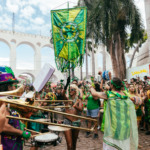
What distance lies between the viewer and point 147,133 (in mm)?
5707

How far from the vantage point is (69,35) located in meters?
4.56

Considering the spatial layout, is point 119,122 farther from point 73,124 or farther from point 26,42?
point 26,42

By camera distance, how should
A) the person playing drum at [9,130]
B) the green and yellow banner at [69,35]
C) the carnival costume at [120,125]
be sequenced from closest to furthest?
1. the person playing drum at [9,130]
2. the carnival costume at [120,125]
3. the green and yellow banner at [69,35]

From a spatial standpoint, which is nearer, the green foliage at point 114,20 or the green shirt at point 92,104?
the green shirt at point 92,104

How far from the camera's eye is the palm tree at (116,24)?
15.4 metres

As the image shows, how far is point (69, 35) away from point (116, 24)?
12.9 metres

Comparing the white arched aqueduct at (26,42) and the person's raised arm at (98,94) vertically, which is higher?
the white arched aqueduct at (26,42)

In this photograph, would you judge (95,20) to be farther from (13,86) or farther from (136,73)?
(13,86)

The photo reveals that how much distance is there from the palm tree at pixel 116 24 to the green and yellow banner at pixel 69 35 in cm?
1136

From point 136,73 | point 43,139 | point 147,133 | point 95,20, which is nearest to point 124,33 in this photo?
point 95,20

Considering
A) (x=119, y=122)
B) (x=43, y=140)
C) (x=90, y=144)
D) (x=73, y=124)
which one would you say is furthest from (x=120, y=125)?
(x=90, y=144)

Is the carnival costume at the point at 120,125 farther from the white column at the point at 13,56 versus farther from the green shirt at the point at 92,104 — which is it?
the white column at the point at 13,56

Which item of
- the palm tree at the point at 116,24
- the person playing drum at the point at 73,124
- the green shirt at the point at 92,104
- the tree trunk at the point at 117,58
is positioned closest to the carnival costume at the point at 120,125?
the person playing drum at the point at 73,124

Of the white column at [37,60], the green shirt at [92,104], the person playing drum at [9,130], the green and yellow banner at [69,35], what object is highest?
the white column at [37,60]
